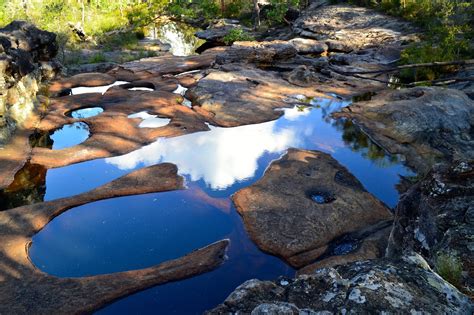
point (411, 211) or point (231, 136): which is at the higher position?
point (411, 211)

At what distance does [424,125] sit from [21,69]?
14971 millimetres

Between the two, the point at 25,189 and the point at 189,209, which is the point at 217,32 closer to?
the point at 25,189

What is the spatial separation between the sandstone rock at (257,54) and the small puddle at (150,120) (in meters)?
7.78

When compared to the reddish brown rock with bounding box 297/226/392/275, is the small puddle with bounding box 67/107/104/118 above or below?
above

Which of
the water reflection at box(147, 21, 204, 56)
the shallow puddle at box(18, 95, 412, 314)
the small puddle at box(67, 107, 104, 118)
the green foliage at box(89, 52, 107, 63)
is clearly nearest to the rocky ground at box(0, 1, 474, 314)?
the small puddle at box(67, 107, 104, 118)

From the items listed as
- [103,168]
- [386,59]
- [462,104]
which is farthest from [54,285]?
[386,59]

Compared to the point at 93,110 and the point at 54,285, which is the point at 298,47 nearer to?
the point at 93,110

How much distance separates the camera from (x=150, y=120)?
15.4 meters

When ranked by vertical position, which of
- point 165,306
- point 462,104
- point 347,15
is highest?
point 347,15

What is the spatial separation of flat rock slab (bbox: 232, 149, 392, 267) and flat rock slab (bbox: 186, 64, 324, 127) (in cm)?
439

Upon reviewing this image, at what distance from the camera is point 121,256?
27.3ft

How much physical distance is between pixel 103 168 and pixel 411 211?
8855mm

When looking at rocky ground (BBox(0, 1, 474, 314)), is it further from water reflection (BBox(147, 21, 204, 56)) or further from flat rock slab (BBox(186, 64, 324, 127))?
water reflection (BBox(147, 21, 204, 56))

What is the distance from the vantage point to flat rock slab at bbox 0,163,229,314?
22.6 feet
